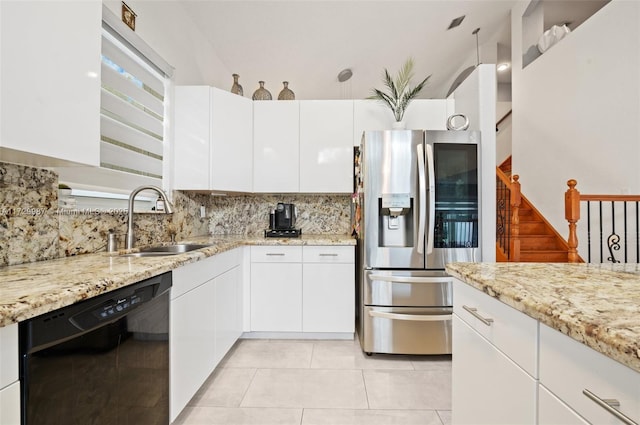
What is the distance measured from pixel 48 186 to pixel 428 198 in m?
2.36

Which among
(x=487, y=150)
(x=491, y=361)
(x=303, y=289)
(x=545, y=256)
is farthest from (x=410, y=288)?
(x=545, y=256)

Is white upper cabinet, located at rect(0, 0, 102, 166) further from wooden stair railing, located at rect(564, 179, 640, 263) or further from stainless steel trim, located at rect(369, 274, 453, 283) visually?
wooden stair railing, located at rect(564, 179, 640, 263)

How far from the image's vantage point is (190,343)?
5.70ft

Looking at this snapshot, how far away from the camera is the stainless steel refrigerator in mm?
2453

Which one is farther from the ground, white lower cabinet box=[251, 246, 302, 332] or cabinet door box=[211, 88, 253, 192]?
cabinet door box=[211, 88, 253, 192]

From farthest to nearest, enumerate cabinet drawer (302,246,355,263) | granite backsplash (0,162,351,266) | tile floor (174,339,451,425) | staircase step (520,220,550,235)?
staircase step (520,220,550,235) → cabinet drawer (302,246,355,263) → tile floor (174,339,451,425) → granite backsplash (0,162,351,266)

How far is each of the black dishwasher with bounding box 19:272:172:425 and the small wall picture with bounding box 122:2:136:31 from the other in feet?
5.61

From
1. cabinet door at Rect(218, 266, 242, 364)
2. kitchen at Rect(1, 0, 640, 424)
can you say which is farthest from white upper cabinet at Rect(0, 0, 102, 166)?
cabinet door at Rect(218, 266, 242, 364)

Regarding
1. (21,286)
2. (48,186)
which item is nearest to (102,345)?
(21,286)

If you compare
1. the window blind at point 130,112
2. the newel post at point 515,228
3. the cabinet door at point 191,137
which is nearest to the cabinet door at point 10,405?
the window blind at point 130,112

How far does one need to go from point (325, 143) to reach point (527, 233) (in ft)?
10.8

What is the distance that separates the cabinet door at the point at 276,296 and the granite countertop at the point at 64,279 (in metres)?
1.06

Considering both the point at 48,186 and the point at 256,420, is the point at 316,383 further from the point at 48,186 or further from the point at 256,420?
the point at 48,186

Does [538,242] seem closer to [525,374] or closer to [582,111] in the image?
[582,111]
